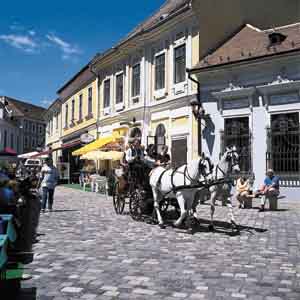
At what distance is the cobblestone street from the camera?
193 inches

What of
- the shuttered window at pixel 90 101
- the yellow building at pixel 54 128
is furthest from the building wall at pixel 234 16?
the yellow building at pixel 54 128

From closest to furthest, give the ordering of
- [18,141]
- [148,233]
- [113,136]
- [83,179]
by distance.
Result: [148,233]
[113,136]
[83,179]
[18,141]

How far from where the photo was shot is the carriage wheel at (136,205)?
11000 mm

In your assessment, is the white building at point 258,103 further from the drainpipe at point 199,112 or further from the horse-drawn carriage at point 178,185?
the horse-drawn carriage at point 178,185

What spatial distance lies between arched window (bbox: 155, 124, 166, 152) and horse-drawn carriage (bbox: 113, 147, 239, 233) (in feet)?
25.7

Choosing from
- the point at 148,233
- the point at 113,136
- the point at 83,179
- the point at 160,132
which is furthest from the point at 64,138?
the point at 148,233

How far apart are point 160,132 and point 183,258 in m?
13.7

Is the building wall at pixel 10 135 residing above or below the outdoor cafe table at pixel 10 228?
above

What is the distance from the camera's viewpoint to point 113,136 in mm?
23281

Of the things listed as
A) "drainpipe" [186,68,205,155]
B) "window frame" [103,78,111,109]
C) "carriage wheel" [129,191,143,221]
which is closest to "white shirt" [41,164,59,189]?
"carriage wheel" [129,191,143,221]

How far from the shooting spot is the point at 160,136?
2002cm

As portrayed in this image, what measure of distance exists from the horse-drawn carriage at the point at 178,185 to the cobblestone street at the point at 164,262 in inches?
23.0

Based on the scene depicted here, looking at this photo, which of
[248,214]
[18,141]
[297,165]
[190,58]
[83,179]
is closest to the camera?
[248,214]

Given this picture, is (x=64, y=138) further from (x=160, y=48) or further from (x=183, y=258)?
(x=183, y=258)
